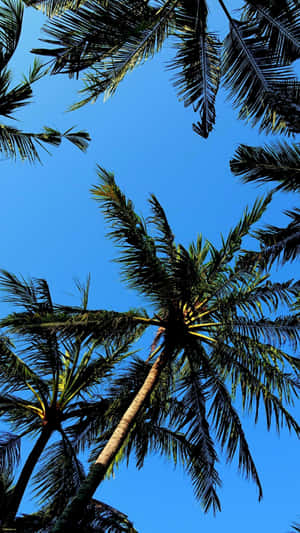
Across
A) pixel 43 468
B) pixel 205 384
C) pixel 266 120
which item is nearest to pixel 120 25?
pixel 266 120

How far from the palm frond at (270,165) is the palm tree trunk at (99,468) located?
3.59 metres

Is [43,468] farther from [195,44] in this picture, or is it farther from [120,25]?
[195,44]

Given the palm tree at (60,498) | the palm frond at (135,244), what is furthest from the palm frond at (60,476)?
the palm frond at (135,244)

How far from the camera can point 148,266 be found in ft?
24.7

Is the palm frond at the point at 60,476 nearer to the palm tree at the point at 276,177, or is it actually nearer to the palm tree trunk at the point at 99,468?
the palm tree trunk at the point at 99,468

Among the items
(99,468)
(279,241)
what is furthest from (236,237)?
(99,468)

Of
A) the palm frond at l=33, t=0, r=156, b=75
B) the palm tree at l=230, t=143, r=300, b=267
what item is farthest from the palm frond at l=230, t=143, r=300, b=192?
the palm frond at l=33, t=0, r=156, b=75

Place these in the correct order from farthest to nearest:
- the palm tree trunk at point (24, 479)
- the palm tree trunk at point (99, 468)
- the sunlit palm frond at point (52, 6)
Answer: the palm tree trunk at point (24, 479) < the sunlit palm frond at point (52, 6) < the palm tree trunk at point (99, 468)

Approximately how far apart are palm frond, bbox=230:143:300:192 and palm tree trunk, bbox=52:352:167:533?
11.8ft

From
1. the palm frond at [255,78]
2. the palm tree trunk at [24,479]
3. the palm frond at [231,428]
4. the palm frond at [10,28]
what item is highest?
the palm frond at [255,78]

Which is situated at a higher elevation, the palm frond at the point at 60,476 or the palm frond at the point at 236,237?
the palm frond at the point at 236,237

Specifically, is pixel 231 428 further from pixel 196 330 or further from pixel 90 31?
pixel 90 31

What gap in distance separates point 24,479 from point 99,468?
75.7 inches

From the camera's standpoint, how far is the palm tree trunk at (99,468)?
16.5 ft
